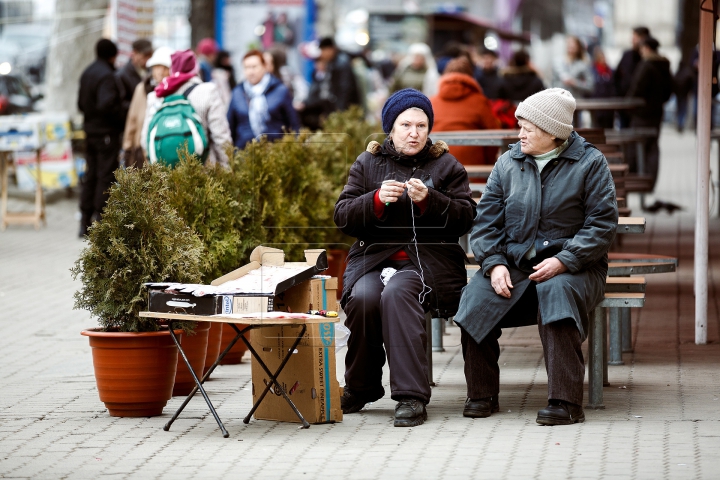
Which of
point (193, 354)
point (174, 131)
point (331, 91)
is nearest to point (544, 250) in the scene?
point (193, 354)

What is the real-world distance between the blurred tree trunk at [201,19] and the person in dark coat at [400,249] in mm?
13765

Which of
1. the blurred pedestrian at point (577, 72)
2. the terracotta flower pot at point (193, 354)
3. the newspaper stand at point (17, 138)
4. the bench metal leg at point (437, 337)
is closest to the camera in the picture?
the terracotta flower pot at point (193, 354)

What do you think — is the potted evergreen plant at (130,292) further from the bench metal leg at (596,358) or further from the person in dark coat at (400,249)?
the bench metal leg at (596,358)

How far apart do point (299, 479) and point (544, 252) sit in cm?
183

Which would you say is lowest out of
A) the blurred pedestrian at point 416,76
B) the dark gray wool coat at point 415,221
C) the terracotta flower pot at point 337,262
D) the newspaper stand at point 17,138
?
the terracotta flower pot at point 337,262

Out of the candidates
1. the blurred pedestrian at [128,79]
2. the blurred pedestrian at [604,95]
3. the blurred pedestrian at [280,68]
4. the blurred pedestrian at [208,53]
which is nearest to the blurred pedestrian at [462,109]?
the blurred pedestrian at [280,68]

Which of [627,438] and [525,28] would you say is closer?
[627,438]

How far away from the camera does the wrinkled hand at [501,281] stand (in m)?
6.03

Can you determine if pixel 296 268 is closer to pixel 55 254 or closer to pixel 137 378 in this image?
pixel 137 378

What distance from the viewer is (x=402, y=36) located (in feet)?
92.5

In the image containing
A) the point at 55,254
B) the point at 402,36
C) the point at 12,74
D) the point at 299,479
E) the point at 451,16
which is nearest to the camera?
the point at 299,479

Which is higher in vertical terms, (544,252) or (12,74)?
(12,74)

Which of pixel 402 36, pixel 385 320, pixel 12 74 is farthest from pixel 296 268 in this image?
pixel 402 36

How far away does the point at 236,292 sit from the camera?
5.73 meters
